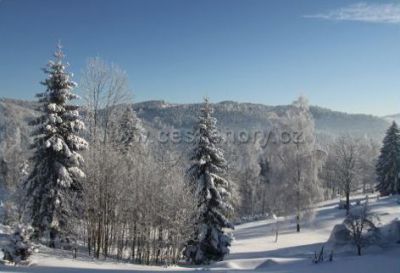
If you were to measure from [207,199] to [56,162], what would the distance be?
9.47 metres

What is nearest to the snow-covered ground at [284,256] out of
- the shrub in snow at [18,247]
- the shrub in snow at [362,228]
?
the shrub in snow at [18,247]

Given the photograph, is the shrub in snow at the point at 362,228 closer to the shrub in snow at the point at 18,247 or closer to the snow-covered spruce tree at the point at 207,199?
the snow-covered spruce tree at the point at 207,199

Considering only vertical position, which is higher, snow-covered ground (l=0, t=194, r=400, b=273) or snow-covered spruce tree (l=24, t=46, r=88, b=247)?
snow-covered spruce tree (l=24, t=46, r=88, b=247)

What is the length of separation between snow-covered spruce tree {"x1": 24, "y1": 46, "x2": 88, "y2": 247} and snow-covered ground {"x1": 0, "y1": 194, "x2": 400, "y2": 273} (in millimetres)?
4664

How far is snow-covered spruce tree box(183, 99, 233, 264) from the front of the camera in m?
28.1

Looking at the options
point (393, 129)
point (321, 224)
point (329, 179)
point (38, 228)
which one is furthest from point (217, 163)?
point (329, 179)

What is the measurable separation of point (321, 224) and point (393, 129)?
19.5 meters

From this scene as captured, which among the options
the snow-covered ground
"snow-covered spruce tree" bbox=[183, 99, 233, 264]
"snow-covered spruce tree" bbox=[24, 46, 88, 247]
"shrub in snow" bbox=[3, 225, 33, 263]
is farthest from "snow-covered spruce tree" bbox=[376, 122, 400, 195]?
"shrub in snow" bbox=[3, 225, 33, 263]

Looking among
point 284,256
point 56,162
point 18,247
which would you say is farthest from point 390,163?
point 18,247

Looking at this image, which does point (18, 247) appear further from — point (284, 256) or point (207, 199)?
point (284, 256)

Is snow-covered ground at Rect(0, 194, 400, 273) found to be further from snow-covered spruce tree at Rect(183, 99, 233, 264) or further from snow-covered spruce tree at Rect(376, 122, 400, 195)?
snow-covered spruce tree at Rect(376, 122, 400, 195)

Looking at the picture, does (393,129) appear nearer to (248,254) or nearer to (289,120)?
(289,120)

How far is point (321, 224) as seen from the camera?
146 feet

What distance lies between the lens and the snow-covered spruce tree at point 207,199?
92.1 feet
